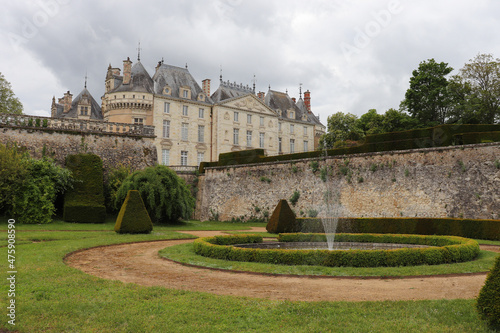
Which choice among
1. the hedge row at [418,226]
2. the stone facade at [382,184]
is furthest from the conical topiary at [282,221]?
the stone facade at [382,184]

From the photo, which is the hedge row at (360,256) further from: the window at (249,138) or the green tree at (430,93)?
the window at (249,138)

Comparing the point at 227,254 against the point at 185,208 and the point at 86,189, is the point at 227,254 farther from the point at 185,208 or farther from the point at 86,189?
the point at 86,189

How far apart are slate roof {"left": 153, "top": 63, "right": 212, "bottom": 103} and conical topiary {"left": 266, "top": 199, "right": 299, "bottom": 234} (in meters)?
29.1

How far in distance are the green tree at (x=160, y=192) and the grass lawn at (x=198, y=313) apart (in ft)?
53.5

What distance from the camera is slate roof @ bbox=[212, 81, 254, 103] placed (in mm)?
49094

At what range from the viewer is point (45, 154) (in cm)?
2542

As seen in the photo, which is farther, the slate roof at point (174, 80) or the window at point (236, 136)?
the window at point (236, 136)

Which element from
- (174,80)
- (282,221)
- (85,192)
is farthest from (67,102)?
(282,221)

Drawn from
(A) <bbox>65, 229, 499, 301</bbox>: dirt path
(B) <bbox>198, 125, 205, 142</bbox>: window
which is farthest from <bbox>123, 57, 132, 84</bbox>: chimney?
(A) <bbox>65, 229, 499, 301</bbox>: dirt path

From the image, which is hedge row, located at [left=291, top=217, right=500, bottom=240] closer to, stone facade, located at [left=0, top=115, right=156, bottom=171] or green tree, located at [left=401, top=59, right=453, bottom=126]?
stone facade, located at [left=0, top=115, right=156, bottom=171]

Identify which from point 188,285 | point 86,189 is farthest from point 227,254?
point 86,189

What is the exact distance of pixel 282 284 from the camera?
7.35 metres

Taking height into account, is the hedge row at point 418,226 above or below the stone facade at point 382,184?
below

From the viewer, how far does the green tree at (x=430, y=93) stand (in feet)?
121
